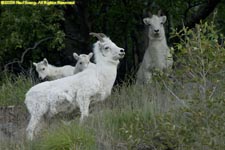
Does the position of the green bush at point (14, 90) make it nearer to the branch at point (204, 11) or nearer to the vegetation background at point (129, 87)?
the vegetation background at point (129, 87)

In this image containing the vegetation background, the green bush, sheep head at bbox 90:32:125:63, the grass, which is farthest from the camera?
the green bush

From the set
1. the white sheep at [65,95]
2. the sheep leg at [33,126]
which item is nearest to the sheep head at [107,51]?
the white sheep at [65,95]

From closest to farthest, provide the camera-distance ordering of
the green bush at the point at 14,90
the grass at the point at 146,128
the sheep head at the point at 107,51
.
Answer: the grass at the point at 146,128, the sheep head at the point at 107,51, the green bush at the point at 14,90

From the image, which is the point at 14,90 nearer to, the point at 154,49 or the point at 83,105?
the point at 154,49

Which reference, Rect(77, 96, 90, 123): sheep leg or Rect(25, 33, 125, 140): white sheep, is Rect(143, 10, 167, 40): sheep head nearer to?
Rect(25, 33, 125, 140): white sheep

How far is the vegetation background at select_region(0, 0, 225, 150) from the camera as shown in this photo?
8156 mm

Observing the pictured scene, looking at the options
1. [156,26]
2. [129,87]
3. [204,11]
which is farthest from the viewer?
[204,11]

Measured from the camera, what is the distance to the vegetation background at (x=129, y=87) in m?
8.16

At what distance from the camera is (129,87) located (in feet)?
40.6

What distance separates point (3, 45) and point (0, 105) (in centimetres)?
265

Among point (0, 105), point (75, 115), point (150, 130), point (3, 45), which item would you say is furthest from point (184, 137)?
point (3, 45)

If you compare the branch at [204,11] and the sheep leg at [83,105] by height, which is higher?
the branch at [204,11]

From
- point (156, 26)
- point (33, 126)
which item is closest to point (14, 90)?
point (156, 26)

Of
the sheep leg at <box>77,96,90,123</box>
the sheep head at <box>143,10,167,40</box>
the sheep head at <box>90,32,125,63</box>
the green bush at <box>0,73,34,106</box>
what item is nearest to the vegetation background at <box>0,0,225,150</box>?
the green bush at <box>0,73,34,106</box>
